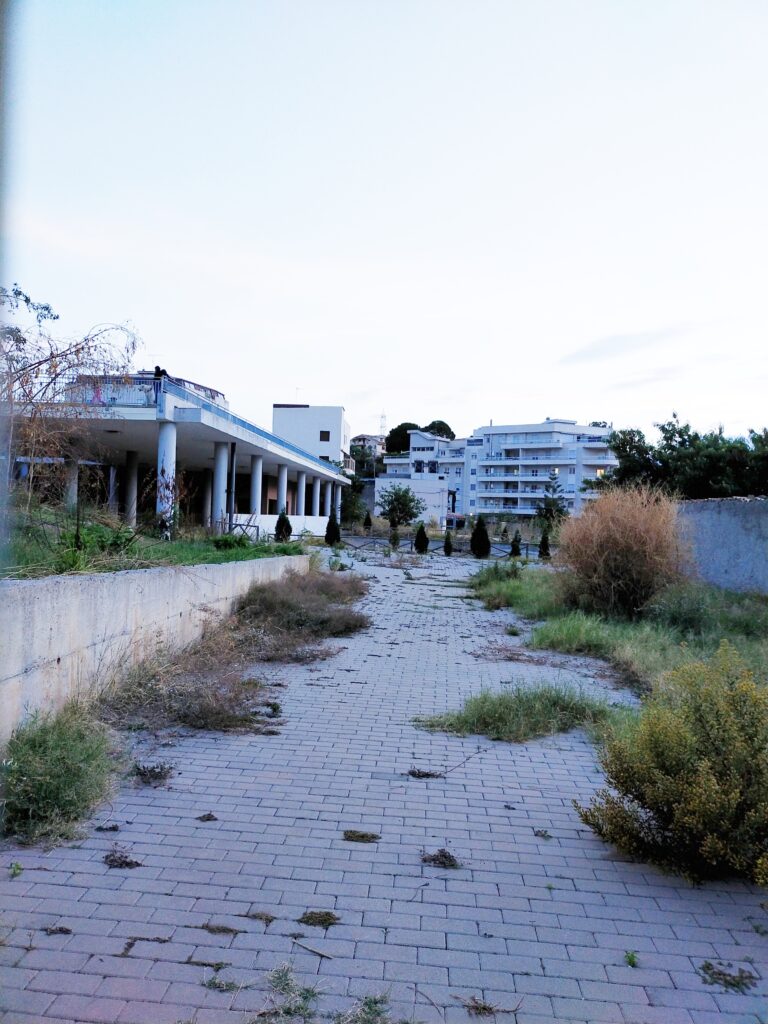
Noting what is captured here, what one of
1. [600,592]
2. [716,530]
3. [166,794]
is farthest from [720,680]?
[716,530]

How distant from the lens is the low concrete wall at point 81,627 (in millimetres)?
4371

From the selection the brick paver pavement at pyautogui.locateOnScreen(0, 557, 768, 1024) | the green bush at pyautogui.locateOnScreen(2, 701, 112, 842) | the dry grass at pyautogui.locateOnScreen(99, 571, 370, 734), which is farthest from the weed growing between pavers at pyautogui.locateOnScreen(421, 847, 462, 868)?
the dry grass at pyautogui.locateOnScreen(99, 571, 370, 734)

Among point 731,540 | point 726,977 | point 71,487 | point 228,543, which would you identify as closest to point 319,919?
point 726,977

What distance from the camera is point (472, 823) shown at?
4098 mm

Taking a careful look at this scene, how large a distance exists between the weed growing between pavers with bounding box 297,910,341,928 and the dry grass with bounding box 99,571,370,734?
8.80 ft

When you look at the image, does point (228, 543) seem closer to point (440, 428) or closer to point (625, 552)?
point (625, 552)

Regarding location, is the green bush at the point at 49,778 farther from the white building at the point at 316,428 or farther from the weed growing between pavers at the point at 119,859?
the white building at the point at 316,428

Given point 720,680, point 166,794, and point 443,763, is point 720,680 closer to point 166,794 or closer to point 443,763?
point 443,763

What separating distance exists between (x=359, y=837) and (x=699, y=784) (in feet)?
5.33

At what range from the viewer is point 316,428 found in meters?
69.7

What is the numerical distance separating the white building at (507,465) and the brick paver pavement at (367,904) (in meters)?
72.6

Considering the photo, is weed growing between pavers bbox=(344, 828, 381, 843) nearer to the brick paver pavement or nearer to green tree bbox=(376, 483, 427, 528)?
the brick paver pavement

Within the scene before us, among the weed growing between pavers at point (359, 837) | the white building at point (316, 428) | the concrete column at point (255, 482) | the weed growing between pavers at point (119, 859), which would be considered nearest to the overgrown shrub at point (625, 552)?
the weed growing between pavers at point (359, 837)

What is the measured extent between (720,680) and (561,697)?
2705 mm
